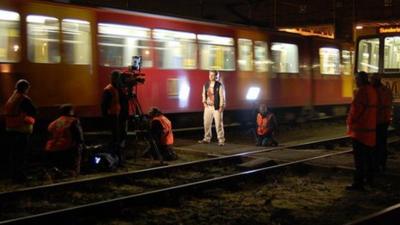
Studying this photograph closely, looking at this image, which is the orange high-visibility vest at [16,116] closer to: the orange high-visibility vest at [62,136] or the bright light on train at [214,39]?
the orange high-visibility vest at [62,136]

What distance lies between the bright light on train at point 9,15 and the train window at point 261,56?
26.8ft

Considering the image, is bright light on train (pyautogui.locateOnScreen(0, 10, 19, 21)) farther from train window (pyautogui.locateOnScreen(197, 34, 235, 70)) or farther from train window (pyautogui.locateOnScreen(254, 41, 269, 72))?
train window (pyautogui.locateOnScreen(254, 41, 269, 72))

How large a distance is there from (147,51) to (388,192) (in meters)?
7.46

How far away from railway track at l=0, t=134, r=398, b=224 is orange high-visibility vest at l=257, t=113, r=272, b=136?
2388 millimetres

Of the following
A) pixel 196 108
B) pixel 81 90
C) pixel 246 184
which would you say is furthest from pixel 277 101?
pixel 246 184

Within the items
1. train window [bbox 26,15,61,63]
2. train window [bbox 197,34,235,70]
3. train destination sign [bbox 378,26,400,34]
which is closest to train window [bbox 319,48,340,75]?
train window [bbox 197,34,235,70]

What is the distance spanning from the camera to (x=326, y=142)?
46.6ft

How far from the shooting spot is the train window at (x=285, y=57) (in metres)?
18.7

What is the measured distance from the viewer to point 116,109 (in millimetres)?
10625

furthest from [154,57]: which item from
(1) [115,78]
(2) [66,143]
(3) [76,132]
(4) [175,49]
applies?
(2) [66,143]

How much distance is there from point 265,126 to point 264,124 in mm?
54

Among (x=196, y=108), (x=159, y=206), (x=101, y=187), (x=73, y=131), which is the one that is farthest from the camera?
(x=196, y=108)

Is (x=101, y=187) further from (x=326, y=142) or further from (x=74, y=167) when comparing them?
(x=326, y=142)

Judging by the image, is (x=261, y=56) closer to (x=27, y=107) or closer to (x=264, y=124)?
(x=264, y=124)
